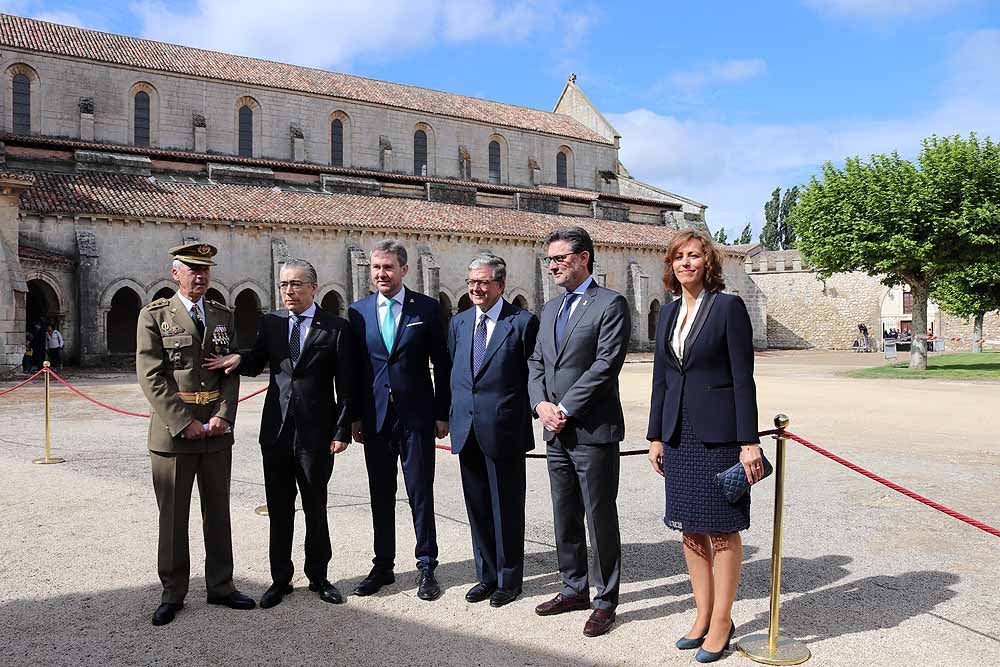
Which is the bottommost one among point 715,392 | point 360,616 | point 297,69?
A: point 360,616

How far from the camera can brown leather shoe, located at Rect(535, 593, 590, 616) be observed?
4.18m

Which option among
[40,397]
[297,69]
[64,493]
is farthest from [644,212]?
[64,493]

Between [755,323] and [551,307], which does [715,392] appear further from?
[755,323]

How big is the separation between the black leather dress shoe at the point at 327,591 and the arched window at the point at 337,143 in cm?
3558

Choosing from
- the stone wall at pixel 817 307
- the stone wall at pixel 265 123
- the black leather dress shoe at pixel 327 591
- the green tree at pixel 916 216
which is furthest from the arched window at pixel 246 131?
Result: the black leather dress shoe at pixel 327 591

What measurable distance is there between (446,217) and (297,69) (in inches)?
513

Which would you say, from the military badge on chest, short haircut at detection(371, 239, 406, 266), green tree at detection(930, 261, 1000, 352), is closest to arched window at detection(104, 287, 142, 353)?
the military badge on chest

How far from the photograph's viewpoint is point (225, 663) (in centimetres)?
361

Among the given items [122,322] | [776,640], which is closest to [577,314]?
[776,640]

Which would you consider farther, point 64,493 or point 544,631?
point 64,493

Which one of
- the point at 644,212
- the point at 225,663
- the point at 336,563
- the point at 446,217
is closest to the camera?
the point at 225,663

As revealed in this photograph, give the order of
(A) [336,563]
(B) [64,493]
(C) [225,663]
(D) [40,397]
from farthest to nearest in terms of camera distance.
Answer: (D) [40,397] < (B) [64,493] < (A) [336,563] < (C) [225,663]

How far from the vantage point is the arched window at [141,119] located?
110ft

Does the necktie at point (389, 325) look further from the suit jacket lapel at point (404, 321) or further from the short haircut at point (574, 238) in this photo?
the short haircut at point (574, 238)
